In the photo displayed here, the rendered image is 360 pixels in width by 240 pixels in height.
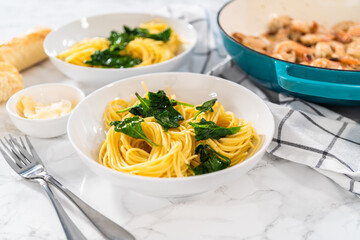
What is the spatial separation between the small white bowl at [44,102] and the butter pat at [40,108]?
0.04m

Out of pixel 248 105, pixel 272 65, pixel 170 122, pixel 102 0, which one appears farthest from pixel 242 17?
pixel 102 0

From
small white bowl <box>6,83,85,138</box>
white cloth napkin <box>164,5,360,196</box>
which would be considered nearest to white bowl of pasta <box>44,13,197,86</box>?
small white bowl <box>6,83,85,138</box>

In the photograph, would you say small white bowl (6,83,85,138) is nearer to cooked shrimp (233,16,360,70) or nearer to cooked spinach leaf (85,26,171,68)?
cooked spinach leaf (85,26,171,68)

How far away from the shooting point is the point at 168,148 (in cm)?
181

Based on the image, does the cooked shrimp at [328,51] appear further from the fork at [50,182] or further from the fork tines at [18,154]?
the fork tines at [18,154]

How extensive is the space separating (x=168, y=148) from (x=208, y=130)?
0.66 ft

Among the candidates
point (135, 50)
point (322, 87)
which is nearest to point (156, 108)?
point (322, 87)

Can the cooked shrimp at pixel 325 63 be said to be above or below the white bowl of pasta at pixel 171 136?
above

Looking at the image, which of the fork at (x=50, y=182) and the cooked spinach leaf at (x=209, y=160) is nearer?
the fork at (x=50, y=182)

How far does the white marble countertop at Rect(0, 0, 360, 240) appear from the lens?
5.41ft

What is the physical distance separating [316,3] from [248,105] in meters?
1.51

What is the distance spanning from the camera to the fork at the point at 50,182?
1.59 metres

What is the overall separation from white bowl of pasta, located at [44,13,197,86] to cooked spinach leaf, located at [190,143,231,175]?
2.75ft

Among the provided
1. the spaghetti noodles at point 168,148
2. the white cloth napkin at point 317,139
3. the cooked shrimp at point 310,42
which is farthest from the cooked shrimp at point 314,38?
the spaghetti noodles at point 168,148
